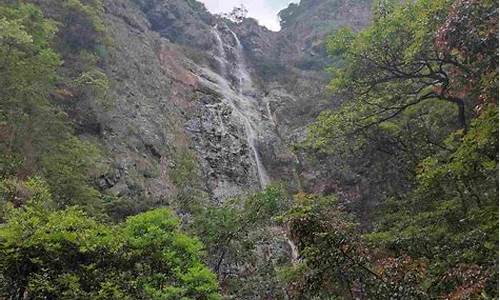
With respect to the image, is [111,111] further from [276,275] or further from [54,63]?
[276,275]

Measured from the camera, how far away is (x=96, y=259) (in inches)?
306

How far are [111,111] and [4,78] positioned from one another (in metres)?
6.02

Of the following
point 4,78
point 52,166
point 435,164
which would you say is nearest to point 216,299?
point 435,164

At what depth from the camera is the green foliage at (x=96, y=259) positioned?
7.19 metres

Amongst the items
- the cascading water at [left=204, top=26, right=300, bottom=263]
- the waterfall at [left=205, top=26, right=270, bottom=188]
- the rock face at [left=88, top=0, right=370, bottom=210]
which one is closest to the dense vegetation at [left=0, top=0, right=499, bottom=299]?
the rock face at [left=88, top=0, right=370, bottom=210]

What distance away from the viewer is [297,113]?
27375mm

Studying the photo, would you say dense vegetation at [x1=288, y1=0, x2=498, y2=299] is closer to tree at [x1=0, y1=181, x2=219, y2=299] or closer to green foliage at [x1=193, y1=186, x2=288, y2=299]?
tree at [x1=0, y1=181, x2=219, y2=299]

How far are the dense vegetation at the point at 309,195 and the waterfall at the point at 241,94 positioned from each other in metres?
4.21

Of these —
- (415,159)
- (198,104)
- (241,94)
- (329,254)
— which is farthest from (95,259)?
(241,94)

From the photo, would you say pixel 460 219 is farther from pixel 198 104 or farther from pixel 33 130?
pixel 198 104

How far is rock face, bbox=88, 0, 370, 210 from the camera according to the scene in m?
17.2

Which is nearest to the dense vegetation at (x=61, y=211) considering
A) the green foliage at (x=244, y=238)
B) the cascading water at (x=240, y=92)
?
the green foliage at (x=244, y=238)

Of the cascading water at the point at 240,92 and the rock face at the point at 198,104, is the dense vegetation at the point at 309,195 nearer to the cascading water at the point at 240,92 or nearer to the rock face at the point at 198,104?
the rock face at the point at 198,104

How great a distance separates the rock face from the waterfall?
0.09 metres
